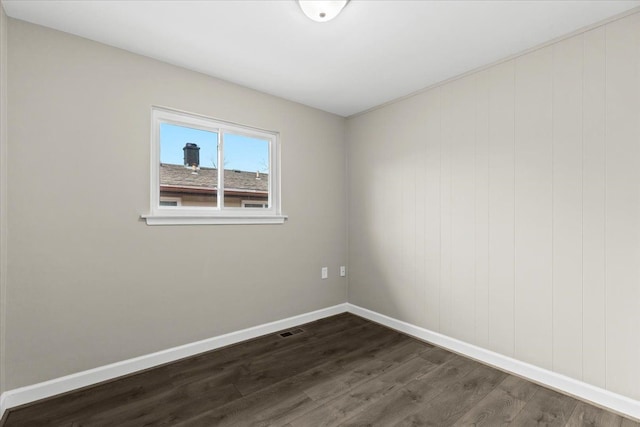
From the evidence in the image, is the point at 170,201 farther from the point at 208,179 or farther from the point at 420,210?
the point at 420,210

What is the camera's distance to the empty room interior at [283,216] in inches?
71.2

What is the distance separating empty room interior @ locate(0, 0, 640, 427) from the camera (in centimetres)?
181

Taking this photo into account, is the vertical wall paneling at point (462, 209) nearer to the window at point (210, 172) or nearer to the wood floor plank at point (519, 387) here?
the wood floor plank at point (519, 387)

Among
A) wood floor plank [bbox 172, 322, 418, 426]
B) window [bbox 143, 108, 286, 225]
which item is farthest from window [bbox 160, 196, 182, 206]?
wood floor plank [bbox 172, 322, 418, 426]

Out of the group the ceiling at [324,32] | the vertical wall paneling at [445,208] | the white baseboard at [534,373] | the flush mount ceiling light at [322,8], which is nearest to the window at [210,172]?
the ceiling at [324,32]

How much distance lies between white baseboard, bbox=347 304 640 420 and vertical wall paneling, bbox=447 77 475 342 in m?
0.11

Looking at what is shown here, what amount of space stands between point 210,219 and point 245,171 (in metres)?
0.64

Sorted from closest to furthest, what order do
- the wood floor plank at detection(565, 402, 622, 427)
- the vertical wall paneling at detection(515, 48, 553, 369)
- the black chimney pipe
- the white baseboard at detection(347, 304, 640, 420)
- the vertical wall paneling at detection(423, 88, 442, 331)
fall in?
Result: the wood floor plank at detection(565, 402, 622, 427), the white baseboard at detection(347, 304, 640, 420), the vertical wall paneling at detection(515, 48, 553, 369), the black chimney pipe, the vertical wall paneling at detection(423, 88, 442, 331)

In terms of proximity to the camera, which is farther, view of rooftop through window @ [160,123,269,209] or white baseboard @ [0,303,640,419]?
view of rooftop through window @ [160,123,269,209]

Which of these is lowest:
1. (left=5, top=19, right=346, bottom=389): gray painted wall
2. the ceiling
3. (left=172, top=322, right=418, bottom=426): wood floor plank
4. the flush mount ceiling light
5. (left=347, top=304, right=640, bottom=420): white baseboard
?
(left=172, top=322, right=418, bottom=426): wood floor plank

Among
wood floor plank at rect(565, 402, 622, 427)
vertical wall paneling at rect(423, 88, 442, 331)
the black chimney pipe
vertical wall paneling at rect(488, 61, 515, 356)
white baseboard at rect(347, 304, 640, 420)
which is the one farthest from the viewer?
vertical wall paneling at rect(423, 88, 442, 331)

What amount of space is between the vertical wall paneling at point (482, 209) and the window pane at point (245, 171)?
6.59ft

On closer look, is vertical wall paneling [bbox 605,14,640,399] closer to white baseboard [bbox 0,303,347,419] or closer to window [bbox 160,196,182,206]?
white baseboard [bbox 0,303,347,419]

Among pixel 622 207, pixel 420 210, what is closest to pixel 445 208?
pixel 420 210
